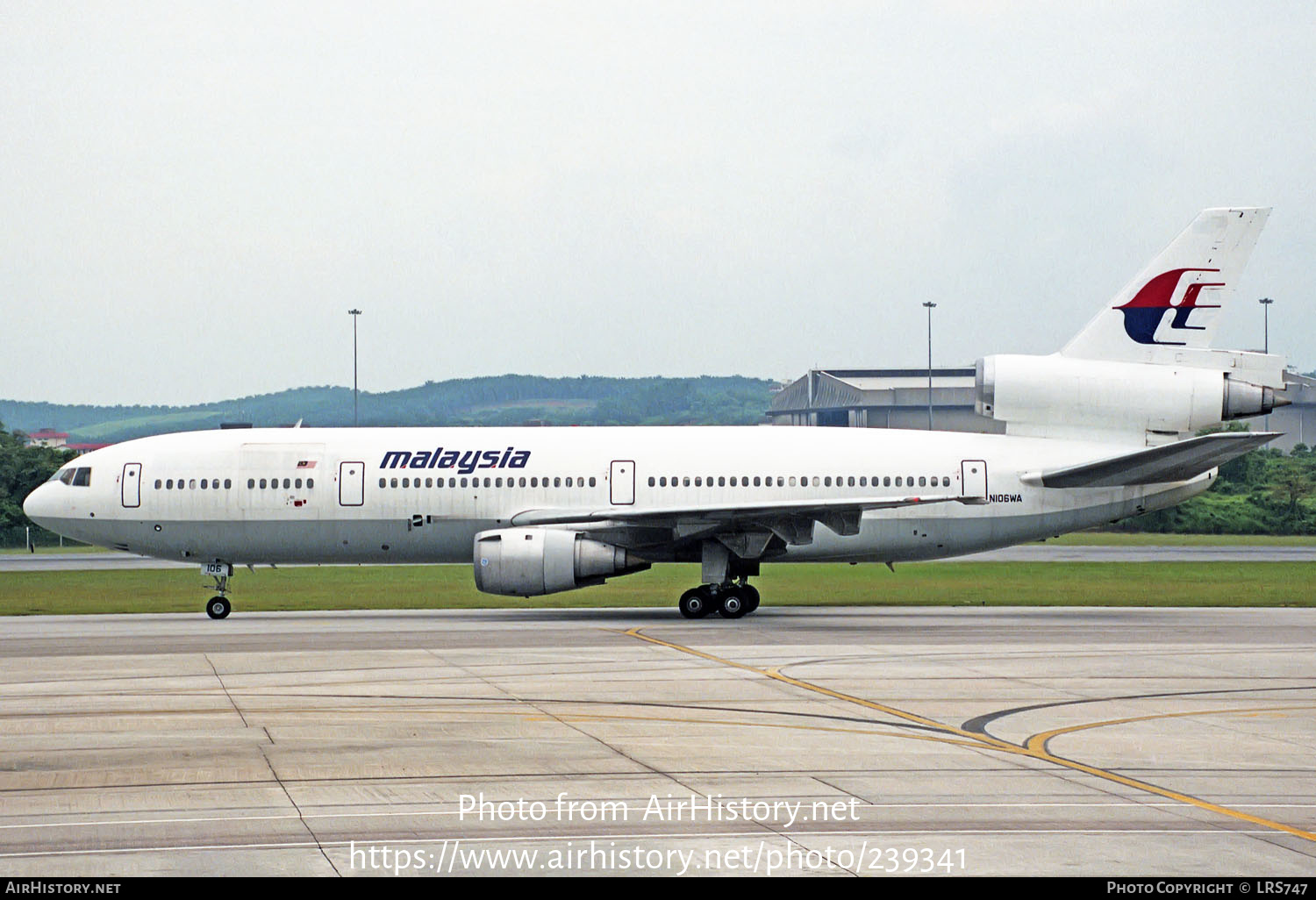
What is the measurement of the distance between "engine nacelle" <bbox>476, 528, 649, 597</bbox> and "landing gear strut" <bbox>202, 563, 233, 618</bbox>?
6.12 metres

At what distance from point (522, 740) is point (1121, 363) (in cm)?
2216

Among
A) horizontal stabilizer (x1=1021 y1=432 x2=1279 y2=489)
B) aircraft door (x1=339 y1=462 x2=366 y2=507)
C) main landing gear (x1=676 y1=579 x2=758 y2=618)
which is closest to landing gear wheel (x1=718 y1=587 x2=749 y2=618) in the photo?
main landing gear (x1=676 y1=579 x2=758 y2=618)

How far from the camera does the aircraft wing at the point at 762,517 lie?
31156mm

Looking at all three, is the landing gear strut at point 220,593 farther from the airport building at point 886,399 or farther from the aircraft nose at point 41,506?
the airport building at point 886,399

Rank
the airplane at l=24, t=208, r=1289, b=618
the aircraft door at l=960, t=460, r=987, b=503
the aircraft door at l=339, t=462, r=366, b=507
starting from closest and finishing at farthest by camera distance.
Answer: the airplane at l=24, t=208, r=1289, b=618 < the aircraft door at l=960, t=460, r=987, b=503 < the aircraft door at l=339, t=462, r=366, b=507

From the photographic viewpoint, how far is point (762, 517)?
31.8 metres

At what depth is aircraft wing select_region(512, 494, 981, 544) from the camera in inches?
1227

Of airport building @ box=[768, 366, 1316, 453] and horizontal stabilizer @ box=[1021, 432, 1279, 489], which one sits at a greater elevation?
airport building @ box=[768, 366, 1316, 453]

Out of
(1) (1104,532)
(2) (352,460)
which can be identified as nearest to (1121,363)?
(2) (352,460)

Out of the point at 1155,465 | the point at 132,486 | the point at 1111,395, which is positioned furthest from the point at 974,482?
the point at 132,486

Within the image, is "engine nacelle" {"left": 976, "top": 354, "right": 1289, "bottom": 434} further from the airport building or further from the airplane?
the airport building

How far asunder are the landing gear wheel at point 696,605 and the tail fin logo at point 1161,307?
37.6 feet

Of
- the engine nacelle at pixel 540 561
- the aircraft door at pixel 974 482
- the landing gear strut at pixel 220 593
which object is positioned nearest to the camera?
the engine nacelle at pixel 540 561

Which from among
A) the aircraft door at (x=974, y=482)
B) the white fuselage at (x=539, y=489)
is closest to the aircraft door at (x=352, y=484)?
the white fuselage at (x=539, y=489)
